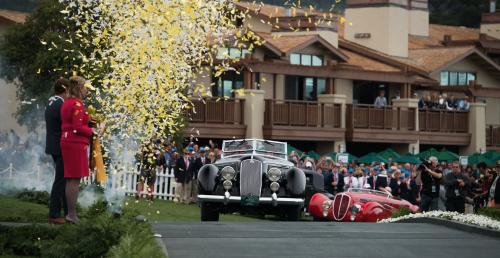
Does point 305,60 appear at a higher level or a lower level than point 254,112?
higher

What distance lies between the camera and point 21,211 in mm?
18859

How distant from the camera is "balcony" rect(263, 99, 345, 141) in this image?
1944 inches

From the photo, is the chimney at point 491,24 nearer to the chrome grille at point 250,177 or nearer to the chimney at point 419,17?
the chimney at point 419,17

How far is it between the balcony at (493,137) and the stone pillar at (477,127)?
5.08 ft

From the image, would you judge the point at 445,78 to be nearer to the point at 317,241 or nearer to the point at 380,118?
the point at 380,118

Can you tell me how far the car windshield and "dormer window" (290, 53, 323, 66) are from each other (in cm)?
2530

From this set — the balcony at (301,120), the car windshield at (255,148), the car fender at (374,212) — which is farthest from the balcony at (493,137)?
the car windshield at (255,148)

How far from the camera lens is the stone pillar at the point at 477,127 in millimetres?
58688

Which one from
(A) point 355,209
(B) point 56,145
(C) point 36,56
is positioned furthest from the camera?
(C) point 36,56

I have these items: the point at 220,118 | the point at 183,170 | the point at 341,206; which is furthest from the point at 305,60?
the point at 341,206

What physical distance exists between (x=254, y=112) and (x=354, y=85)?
29.3ft

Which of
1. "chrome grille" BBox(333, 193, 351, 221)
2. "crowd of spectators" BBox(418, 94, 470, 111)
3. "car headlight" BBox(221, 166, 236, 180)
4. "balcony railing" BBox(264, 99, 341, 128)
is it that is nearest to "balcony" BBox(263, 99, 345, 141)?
"balcony railing" BBox(264, 99, 341, 128)

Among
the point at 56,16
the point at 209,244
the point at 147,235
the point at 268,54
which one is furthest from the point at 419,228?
the point at 268,54

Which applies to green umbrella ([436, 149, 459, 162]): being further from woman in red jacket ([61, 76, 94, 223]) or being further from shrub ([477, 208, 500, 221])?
woman in red jacket ([61, 76, 94, 223])
